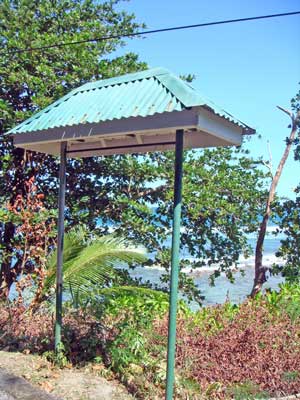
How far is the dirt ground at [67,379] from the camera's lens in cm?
392

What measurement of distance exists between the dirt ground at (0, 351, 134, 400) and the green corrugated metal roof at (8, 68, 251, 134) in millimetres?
2295

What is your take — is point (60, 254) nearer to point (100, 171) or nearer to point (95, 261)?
point (95, 261)

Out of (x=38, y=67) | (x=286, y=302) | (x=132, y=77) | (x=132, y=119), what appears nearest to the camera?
(x=132, y=119)

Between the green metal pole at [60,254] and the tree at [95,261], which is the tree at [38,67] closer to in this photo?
the tree at [95,261]

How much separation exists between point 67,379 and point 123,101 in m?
2.56

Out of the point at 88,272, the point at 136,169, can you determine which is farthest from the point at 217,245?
the point at 88,272

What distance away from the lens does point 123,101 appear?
165 inches

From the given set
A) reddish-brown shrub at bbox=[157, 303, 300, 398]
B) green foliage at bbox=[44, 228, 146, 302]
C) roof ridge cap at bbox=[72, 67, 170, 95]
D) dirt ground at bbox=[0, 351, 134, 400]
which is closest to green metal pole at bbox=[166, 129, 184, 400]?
dirt ground at bbox=[0, 351, 134, 400]

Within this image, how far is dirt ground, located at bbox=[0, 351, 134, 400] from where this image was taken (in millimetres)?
3924

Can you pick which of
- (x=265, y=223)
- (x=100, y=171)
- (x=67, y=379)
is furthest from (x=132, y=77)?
(x=265, y=223)

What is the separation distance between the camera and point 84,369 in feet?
14.5

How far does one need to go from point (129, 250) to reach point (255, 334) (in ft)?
5.65

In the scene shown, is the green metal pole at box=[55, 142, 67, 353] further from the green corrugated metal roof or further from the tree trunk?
the tree trunk

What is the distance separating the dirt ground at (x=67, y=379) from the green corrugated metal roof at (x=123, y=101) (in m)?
2.30
